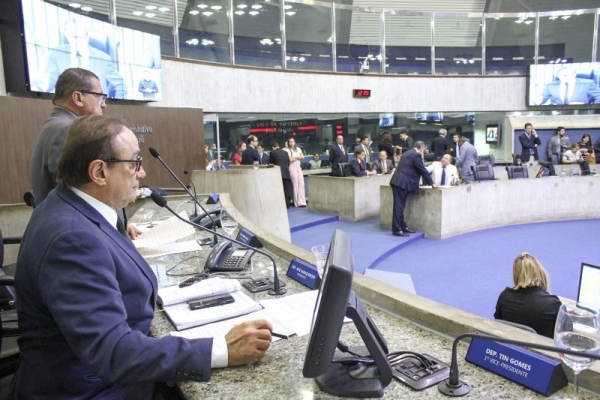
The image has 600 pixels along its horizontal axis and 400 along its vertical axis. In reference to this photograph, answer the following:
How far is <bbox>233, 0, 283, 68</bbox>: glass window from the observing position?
30.2ft

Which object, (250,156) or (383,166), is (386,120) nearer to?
(383,166)

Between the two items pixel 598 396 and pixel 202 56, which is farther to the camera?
pixel 202 56

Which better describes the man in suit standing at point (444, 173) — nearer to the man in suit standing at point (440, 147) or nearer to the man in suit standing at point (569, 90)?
the man in suit standing at point (440, 147)

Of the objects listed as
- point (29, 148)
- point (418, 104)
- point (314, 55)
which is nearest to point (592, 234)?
point (418, 104)

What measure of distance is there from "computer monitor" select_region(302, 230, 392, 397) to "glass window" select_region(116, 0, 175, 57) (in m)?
6.52

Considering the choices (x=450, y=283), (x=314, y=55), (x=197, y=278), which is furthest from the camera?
(x=314, y=55)

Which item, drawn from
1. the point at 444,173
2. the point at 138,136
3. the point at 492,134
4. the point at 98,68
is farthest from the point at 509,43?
the point at 98,68

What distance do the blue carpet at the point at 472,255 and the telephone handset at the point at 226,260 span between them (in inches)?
100

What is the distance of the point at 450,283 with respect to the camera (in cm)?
472

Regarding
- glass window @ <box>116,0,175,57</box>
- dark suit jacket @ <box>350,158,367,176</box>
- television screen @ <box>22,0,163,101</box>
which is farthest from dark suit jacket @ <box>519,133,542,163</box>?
television screen @ <box>22,0,163,101</box>

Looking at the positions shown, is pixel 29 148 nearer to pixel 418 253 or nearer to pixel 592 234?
pixel 418 253

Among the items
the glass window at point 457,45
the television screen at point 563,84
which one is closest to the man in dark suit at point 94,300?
the glass window at point 457,45

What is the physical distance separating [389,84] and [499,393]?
1095 cm

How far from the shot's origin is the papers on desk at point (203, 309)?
142 cm
